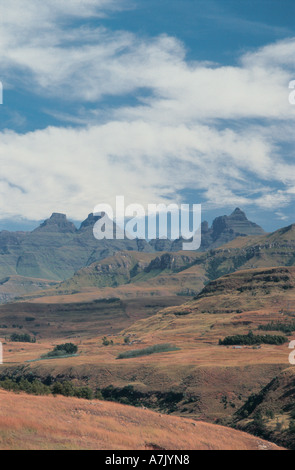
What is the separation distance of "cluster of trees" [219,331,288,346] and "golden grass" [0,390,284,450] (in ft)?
333

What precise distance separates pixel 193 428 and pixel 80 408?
1087 centimetres

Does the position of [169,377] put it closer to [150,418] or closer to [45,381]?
[45,381]

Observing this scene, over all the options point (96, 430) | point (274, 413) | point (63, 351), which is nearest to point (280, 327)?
point (63, 351)

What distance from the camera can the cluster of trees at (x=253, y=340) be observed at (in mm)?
139500

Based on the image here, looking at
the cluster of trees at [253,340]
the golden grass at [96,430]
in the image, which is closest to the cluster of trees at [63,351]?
the cluster of trees at [253,340]

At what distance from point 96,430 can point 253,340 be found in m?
118

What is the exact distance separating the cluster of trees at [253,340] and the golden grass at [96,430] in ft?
333

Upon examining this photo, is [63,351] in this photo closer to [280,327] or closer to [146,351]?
[146,351]

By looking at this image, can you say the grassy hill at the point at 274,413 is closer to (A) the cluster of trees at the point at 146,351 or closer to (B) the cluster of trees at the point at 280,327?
(A) the cluster of trees at the point at 146,351

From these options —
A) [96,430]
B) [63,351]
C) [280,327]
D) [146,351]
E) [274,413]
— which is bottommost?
[63,351]

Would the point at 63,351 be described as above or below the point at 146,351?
below

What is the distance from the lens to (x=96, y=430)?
106 feet

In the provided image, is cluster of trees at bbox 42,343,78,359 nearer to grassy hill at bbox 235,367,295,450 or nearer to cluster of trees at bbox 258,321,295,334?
cluster of trees at bbox 258,321,295,334
